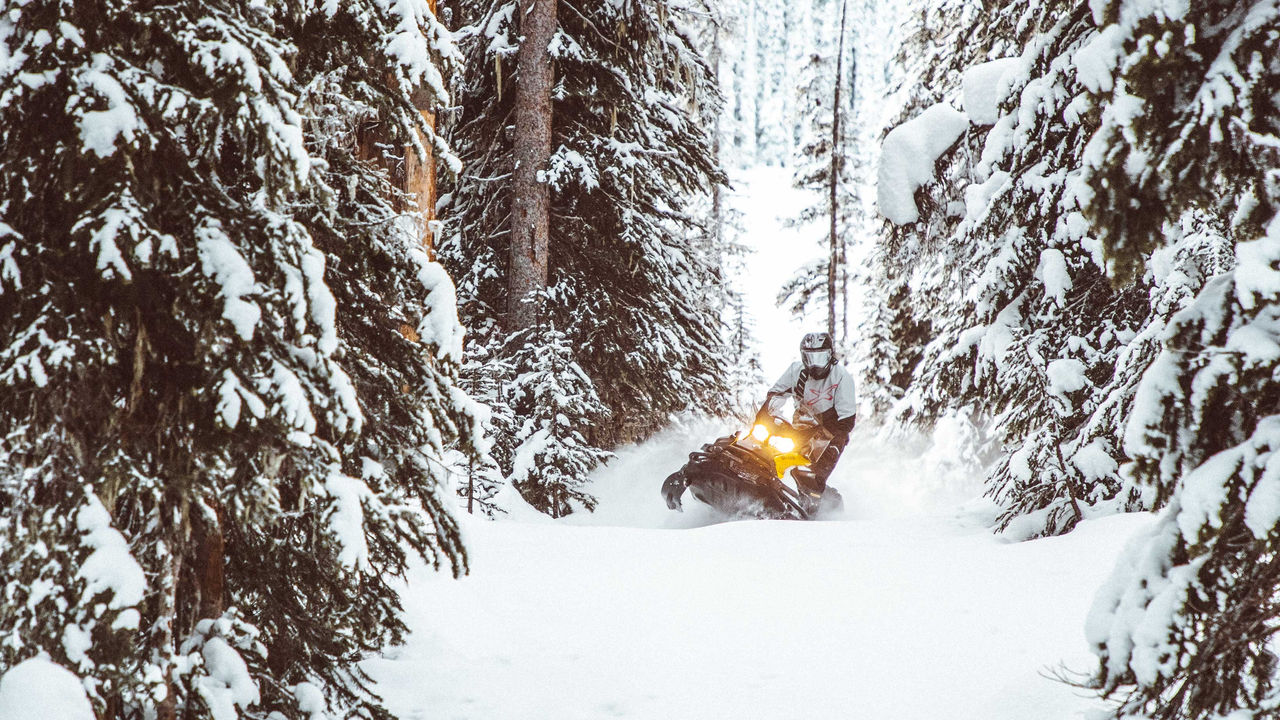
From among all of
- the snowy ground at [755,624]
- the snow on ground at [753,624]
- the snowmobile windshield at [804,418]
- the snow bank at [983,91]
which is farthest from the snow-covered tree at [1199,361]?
the snowmobile windshield at [804,418]

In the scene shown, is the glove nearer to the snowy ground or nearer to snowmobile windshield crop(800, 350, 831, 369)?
the snowy ground

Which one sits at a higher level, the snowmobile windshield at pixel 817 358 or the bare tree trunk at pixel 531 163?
the bare tree trunk at pixel 531 163

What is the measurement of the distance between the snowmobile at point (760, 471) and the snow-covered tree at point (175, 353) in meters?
5.39

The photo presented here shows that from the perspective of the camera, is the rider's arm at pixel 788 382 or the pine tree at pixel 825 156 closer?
the rider's arm at pixel 788 382

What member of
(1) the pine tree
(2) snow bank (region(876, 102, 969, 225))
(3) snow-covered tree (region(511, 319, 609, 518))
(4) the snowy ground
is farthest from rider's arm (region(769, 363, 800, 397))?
(1) the pine tree

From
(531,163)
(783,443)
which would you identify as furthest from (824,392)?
(531,163)

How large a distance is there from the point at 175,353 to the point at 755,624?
3.66 m

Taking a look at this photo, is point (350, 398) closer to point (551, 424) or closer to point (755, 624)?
point (755, 624)

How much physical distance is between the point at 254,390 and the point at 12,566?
0.76 m

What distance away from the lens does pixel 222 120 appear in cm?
236

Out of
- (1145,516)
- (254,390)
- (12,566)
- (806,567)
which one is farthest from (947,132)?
(12,566)

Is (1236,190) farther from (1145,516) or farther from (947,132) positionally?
(947,132)

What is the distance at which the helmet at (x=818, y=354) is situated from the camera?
9023 mm

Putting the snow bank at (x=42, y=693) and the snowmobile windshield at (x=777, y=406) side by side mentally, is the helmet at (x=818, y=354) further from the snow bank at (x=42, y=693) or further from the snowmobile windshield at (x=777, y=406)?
the snow bank at (x=42, y=693)
